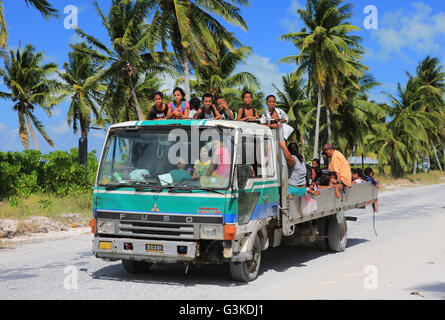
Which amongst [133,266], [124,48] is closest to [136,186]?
[133,266]

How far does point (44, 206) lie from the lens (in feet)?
52.2

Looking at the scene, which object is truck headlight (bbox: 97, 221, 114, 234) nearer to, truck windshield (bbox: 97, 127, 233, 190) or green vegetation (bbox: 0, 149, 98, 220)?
truck windshield (bbox: 97, 127, 233, 190)

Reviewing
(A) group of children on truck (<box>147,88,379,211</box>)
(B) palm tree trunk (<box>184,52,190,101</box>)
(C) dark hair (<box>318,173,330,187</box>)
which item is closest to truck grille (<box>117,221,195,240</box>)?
(A) group of children on truck (<box>147,88,379,211</box>)

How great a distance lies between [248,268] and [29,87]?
35.5m

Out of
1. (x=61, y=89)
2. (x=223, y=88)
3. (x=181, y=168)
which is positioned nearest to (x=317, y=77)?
(x=223, y=88)

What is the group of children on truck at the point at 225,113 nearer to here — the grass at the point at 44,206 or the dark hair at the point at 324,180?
the dark hair at the point at 324,180

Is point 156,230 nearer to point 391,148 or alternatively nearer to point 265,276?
point 265,276

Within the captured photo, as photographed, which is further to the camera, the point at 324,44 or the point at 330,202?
the point at 324,44

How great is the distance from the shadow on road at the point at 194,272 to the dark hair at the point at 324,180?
1.36m

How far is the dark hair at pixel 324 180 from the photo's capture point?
31.4ft

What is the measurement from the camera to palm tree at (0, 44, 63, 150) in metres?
→ 37.6

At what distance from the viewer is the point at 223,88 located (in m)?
32.0
